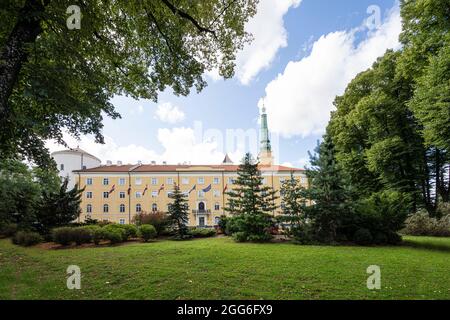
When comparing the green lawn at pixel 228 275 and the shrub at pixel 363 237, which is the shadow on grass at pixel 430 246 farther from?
the shrub at pixel 363 237

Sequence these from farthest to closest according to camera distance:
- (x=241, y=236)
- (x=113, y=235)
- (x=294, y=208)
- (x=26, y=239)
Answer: (x=294, y=208) → (x=241, y=236) → (x=113, y=235) → (x=26, y=239)

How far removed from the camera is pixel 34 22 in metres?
6.82

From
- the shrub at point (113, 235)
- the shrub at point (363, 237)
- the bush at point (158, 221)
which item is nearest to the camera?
the shrub at point (363, 237)

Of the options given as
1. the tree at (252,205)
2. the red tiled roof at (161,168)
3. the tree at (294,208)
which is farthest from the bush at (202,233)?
the red tiled roof at (161,168)

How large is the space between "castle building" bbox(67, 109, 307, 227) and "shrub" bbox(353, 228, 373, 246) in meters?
39.7

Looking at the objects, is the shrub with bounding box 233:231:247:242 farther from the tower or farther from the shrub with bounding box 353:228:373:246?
the tower

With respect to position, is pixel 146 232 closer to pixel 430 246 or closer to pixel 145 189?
pixel 430 246

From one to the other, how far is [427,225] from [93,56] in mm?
22208

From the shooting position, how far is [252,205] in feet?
52.3

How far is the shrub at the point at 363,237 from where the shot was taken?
43.5 ft

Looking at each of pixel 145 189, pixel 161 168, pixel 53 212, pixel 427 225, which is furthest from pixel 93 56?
pixel 161 168

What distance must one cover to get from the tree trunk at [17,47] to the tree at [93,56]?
0.02 metres

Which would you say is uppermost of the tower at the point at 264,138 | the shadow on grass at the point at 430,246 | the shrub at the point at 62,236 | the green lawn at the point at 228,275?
the tower at the point at 264,138

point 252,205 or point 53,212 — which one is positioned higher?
point 252,205
